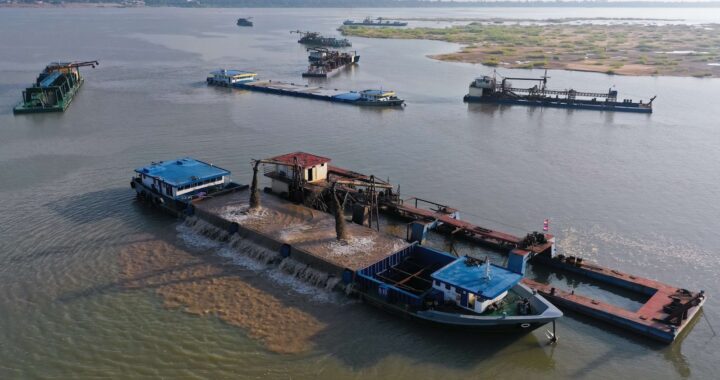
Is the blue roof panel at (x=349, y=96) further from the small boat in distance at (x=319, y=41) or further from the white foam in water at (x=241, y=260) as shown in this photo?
the small boat in distance at (x=319, y=41)

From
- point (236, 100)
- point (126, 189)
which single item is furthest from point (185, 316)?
point (236, 100)

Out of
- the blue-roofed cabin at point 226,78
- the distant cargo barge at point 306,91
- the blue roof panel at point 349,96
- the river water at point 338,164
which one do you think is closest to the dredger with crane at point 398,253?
the river water at point 338,164

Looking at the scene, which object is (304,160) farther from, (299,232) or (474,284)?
(474,284)

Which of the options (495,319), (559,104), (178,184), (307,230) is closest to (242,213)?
(307,230)

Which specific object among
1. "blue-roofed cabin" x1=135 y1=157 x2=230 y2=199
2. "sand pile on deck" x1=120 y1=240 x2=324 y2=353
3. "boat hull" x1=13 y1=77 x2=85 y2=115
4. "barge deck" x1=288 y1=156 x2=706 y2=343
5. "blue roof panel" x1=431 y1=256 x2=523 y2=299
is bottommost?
"sand pile on deck" x1=120 y1=240 x2=324 y2=353

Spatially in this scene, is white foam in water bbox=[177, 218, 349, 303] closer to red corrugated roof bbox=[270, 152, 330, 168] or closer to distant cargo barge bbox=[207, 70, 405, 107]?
red corrugated roof bbox=[270, 152, 330, 168]

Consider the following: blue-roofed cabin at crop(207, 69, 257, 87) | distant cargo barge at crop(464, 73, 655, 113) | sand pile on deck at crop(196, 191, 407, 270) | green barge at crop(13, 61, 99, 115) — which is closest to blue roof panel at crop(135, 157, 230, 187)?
sand pile on deck at crop(196, 191, 407, 270)
